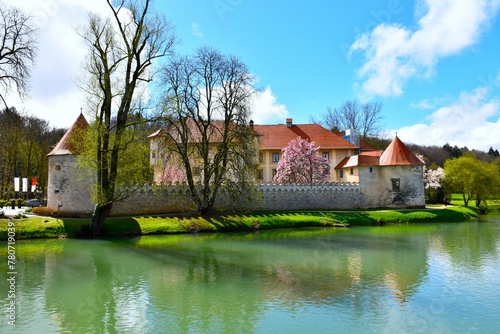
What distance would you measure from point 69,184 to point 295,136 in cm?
2508

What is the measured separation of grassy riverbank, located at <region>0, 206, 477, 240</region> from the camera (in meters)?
22.4

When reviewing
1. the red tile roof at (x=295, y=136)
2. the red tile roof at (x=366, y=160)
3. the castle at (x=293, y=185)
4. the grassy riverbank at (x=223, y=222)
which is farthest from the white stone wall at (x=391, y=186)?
the red tile roof at (x=295, y=136)

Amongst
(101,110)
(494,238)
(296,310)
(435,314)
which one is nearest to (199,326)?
(296,310)

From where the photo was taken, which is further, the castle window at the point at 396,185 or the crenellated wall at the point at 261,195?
the castle window at the point at 396,185

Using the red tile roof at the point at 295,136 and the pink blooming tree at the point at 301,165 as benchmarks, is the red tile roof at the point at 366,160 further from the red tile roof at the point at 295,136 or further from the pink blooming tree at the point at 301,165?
the red tile roof at the point at 295,136

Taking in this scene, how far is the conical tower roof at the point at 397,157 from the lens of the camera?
34969mm

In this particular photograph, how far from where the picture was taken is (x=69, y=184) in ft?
84.9

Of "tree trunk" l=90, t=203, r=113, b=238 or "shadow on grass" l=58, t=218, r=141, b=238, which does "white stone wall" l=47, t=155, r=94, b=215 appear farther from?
"tree trunk" l=90, t=203, r=113, b=238

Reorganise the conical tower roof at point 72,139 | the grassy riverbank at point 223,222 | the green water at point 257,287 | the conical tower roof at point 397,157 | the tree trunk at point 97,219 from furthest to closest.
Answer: the conical tower roof at point 397,157 → the conical tower roof at point 72,139 → the tree trunk at point 97,219 → the grassy riverbank at point 223,222 → the green water at point 257,287

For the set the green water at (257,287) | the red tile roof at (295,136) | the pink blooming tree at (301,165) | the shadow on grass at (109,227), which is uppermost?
the red tile roof at (295,136)

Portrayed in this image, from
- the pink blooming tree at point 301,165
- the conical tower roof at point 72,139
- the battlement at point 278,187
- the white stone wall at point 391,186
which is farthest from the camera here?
the pink blooming tree at point 301,165

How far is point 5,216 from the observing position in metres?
23.6

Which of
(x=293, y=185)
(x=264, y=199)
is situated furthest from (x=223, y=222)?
(x=293, y=185)

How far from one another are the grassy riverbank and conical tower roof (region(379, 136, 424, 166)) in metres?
4.54
